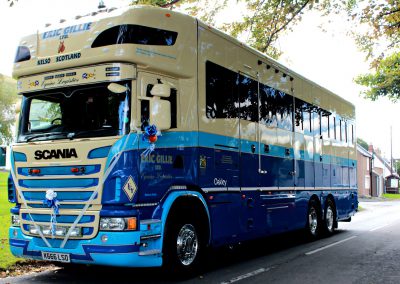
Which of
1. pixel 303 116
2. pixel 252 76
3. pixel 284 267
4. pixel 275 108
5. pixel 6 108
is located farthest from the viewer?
pixel 6 108

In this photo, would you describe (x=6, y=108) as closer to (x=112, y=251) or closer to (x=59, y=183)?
(x=59, y=183)

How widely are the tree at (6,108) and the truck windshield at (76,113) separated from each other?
170ft

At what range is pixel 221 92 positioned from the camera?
8156 millimetres

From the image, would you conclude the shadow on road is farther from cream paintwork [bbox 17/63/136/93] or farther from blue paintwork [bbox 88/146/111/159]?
cream paintwork [bbox 17/63/136/93]

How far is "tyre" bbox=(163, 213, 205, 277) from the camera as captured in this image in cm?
680

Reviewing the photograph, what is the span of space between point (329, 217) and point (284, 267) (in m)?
5.56

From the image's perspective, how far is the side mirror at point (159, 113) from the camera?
256 inches

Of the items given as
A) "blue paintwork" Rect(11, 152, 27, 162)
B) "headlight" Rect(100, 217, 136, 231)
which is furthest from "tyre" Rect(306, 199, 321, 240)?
"blue paintwork" Rect(11, 152, 27, 162)

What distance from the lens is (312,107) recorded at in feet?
41.1

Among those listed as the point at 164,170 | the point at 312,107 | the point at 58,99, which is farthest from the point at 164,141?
the point at 312,107

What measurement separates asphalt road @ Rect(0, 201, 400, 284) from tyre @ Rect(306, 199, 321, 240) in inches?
13.1

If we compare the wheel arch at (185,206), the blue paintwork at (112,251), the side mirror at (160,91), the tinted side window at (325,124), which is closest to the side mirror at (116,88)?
the side mirror at (160,91)

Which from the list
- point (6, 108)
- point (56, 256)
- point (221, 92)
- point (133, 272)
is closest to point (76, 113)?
point (56, 256)

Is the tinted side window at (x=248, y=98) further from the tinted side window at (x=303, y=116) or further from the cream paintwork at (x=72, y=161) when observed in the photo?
the cream paintwork at (x=72, y=161)
